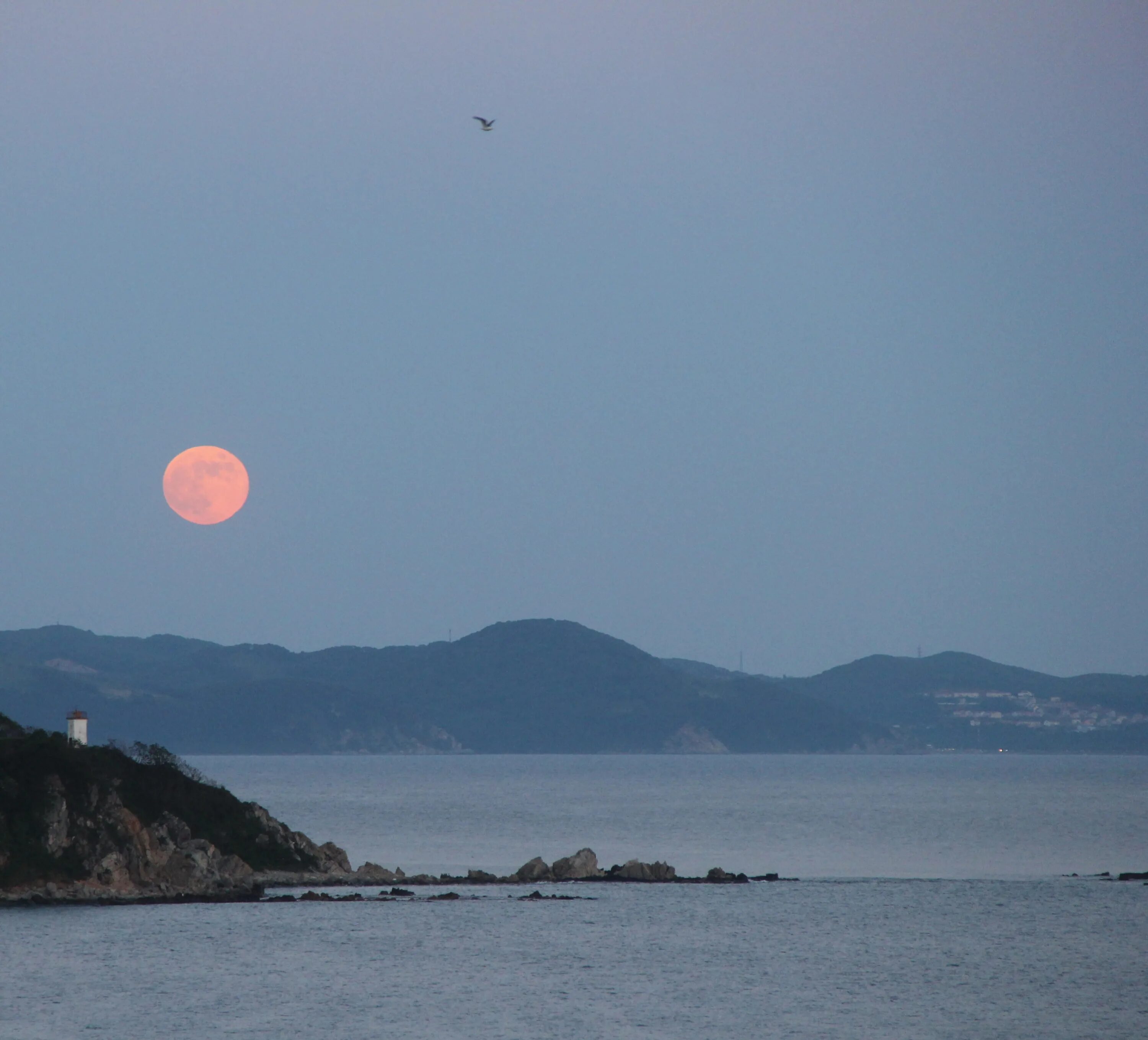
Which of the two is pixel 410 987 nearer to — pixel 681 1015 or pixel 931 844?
pixel 681 1015

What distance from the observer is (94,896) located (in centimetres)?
7412

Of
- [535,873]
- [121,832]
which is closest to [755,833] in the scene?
[535,873]

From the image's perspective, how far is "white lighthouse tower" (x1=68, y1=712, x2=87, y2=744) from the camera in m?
84.8

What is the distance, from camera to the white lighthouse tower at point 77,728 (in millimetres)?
84812

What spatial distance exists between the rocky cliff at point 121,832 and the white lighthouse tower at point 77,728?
5.16ft

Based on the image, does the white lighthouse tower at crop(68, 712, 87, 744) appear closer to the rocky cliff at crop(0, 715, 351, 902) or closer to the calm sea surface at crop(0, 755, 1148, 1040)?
the rocky cliff at crop(0, 715, 351, 902)

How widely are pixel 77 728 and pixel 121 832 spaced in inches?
467

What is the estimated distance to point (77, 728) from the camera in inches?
3393

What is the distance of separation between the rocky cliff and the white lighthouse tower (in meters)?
1.57

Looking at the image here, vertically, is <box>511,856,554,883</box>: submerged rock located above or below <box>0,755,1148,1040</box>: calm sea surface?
above

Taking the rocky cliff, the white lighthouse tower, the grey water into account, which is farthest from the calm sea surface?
the white lighthouse tower

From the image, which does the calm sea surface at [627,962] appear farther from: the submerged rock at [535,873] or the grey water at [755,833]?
the submerged rock at [535,873]

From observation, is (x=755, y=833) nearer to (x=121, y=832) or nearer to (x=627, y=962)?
(x=121, y=832)

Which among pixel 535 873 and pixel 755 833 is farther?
pixel 755 833
